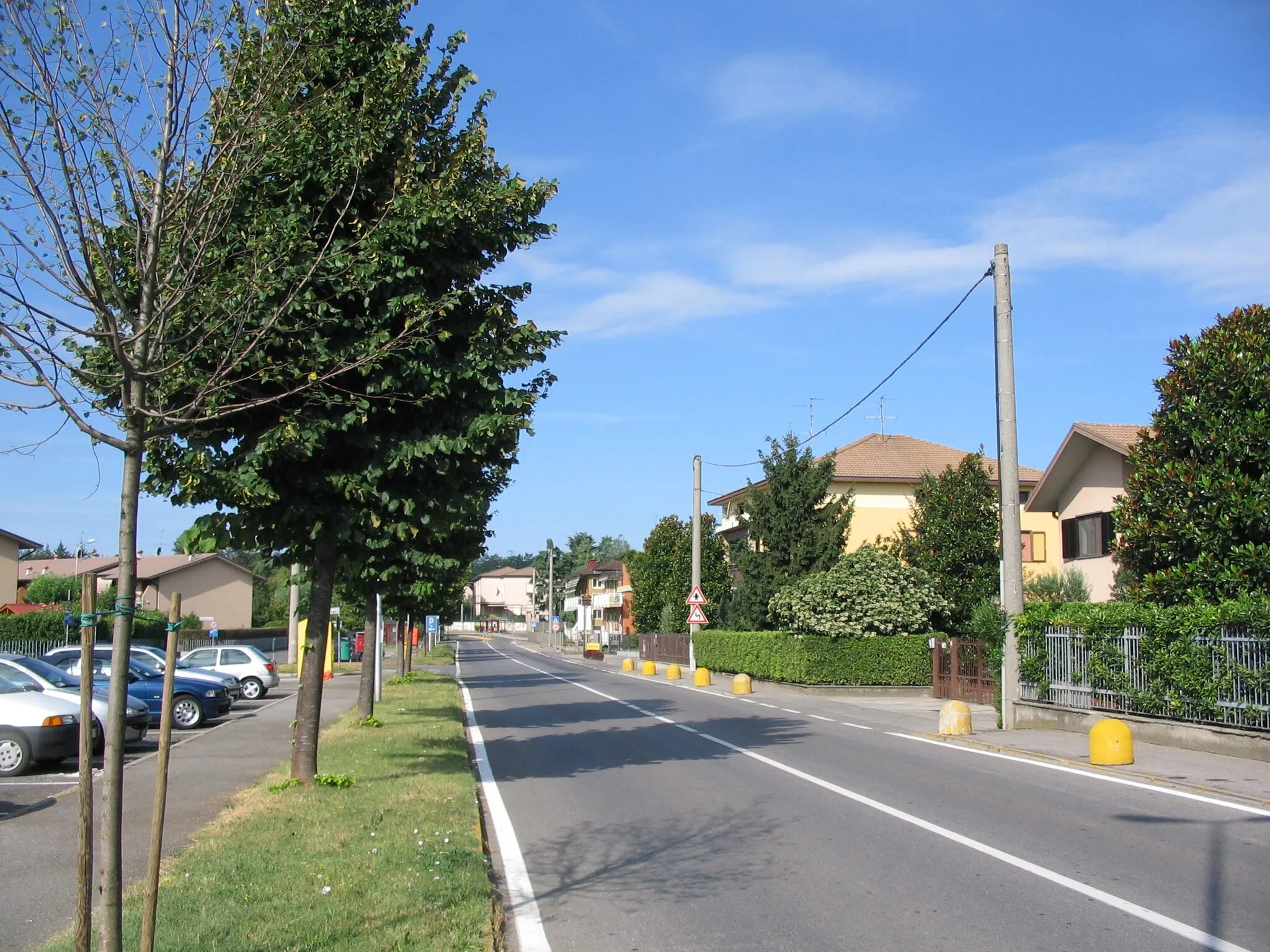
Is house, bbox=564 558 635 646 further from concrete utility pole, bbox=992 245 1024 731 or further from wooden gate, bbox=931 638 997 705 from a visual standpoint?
concrete utility pole, bbox=992 245 1024 731

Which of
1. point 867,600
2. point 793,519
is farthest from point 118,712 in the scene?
point 793,519

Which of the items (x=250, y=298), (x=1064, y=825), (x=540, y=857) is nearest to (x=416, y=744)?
(x=540, y=857)

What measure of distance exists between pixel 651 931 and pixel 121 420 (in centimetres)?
410

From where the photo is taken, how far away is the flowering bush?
3256 centimetres

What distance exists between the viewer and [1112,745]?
575 inches

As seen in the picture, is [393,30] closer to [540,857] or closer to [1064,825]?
[540,857]

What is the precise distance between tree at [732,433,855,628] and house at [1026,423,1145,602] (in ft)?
29.7

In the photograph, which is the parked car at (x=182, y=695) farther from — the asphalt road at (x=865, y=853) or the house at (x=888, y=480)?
the house at (x=888, y=480)

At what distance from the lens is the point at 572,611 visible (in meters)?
132

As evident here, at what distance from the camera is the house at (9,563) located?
5362 centimetres

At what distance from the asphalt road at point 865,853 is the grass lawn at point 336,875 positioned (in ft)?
1.98

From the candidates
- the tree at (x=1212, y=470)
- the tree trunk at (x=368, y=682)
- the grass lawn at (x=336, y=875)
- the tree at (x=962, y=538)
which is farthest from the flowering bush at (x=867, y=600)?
the grass lawn at (x=336, y=875)

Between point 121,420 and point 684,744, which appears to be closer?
point 121,420

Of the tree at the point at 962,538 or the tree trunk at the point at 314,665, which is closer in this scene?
the tree trunk at the point at 314,665
